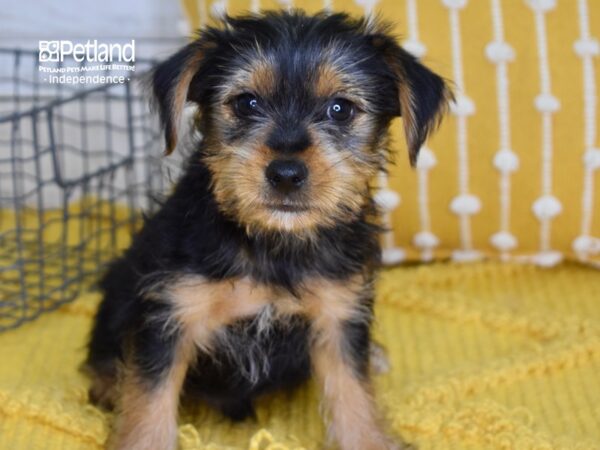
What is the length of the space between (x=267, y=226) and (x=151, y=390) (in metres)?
0.50

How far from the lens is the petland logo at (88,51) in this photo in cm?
369

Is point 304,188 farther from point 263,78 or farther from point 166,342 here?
point 166,342

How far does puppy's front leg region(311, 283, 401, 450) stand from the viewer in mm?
2297

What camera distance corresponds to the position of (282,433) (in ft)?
7.92

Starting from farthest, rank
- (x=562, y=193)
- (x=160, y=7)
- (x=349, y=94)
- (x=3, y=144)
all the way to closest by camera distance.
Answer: (x=160, y=7) → (x=3, y=144) → (x=562, y=193) → (x=349, y=94)

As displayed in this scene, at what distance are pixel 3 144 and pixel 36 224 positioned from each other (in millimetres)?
423

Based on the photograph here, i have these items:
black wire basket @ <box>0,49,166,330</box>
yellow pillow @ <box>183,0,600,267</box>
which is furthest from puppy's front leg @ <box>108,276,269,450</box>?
yellow pillow @ <box>183,0,600,267</box>

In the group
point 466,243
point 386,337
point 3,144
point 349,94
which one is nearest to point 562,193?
point 466,243

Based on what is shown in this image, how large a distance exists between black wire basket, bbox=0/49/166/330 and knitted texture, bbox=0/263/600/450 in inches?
7.3

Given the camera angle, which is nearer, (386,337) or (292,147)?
(292,147)

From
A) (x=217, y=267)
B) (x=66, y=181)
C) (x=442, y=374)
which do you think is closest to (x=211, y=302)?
(x=217, y=267)

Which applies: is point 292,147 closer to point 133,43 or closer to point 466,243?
point 466,243

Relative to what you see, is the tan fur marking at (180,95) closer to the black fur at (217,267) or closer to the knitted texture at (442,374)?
the black fur at (217,267)

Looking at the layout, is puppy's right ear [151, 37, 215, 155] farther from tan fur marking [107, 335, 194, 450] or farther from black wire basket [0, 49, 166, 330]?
black wire basket [0, 49, 166, 330]
